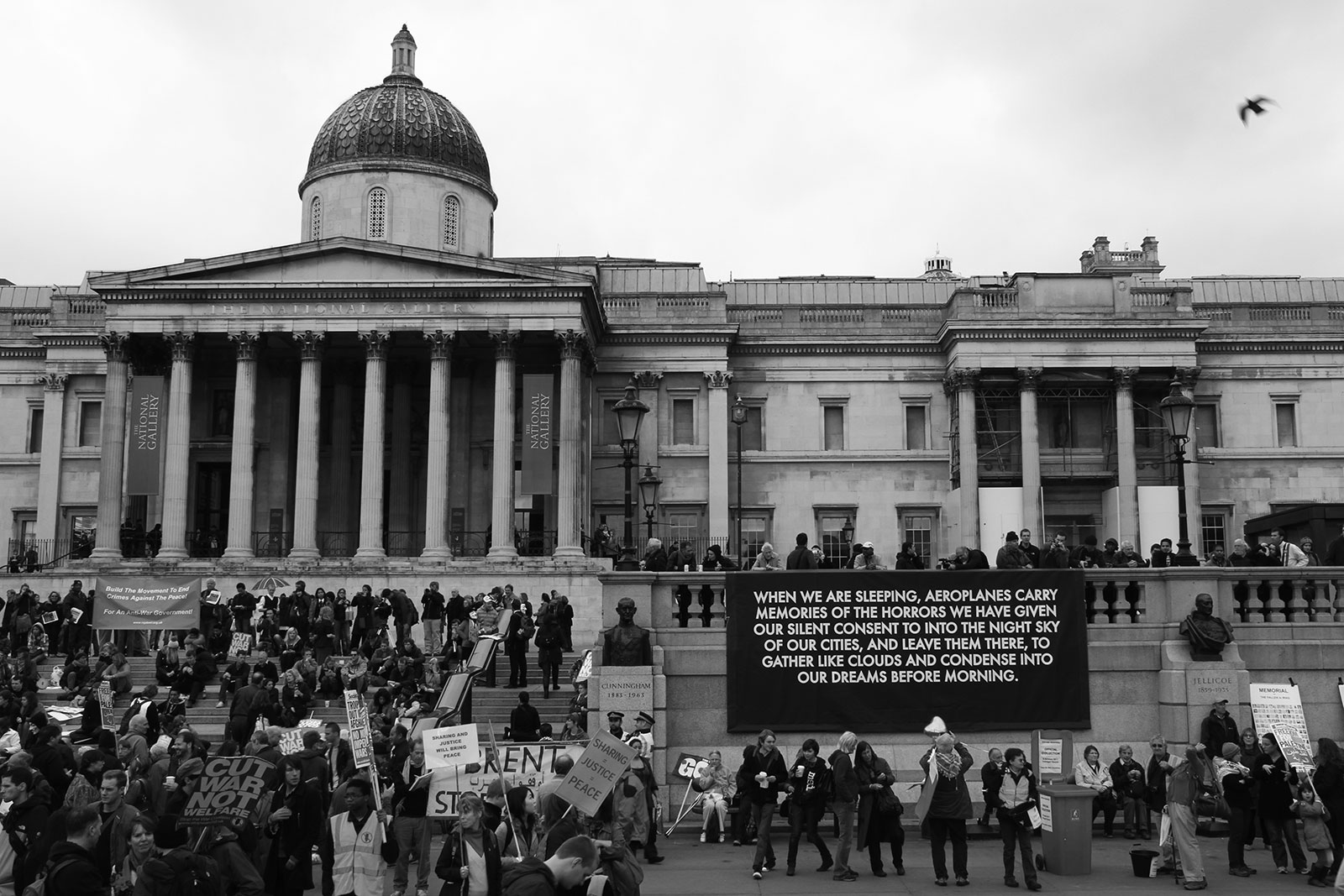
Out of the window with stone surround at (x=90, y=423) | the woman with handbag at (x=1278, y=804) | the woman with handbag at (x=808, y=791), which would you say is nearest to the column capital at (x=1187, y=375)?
the woman with handbag at (x=1278, y=804)

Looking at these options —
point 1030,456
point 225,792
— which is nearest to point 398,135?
point 1030,456

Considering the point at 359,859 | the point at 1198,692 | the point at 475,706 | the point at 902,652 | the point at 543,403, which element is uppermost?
the point at 543,403

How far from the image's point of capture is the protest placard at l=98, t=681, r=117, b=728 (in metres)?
24.2

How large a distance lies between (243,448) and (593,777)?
33.8 m

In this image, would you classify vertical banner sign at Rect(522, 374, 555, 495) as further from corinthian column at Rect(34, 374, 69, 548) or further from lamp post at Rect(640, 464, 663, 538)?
corinthian column at Rect(34, 374, 69, 548)

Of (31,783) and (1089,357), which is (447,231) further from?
(31,783)

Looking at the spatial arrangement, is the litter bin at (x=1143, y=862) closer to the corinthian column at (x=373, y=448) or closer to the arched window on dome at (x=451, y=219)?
the corinthian column at (x=373, y=448)

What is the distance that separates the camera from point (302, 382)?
144 ft

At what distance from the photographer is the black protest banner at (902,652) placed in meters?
20.8

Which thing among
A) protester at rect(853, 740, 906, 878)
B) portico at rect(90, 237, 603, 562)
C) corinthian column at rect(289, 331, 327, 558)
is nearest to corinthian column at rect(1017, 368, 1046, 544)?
portico at rect(90, 237, 603, 562)

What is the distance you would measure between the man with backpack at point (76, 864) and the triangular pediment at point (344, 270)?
34788 millimetres

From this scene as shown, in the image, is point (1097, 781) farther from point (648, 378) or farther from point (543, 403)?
point (648, 378)

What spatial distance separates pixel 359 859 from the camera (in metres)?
13.6

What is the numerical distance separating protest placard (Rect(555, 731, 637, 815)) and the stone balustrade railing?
8004mm
